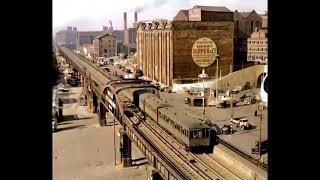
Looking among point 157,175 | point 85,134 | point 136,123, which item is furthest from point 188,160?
point 85,134

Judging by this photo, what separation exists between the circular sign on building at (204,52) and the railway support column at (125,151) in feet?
92.9

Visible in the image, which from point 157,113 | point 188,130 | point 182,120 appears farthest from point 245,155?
point 157,113

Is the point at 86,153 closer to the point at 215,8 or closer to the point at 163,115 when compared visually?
the point at 163,115

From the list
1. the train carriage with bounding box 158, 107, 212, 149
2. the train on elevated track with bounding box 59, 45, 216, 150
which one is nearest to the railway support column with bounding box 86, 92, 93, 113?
the train on elevated track with bounding box 59, 45, 216, 150

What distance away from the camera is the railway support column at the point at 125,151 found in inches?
1125

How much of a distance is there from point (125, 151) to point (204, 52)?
30.9 metres

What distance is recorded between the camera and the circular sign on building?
55.5 meters

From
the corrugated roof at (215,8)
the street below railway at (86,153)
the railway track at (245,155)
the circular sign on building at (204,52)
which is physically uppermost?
the corrugated roof at (215,8)

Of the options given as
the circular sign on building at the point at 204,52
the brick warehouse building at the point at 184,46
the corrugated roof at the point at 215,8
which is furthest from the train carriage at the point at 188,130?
the corrugated roof at the point at 215,8

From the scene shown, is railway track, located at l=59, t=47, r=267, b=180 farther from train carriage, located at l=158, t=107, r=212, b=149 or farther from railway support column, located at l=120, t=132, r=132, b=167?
railway support column, located at l=120, t=132, r=132, b=167

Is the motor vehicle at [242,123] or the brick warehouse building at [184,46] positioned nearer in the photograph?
the motor vehicle at [242,123]

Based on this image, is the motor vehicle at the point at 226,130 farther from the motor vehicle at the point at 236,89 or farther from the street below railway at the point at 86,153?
the motor vehicle at the point at 236,89
